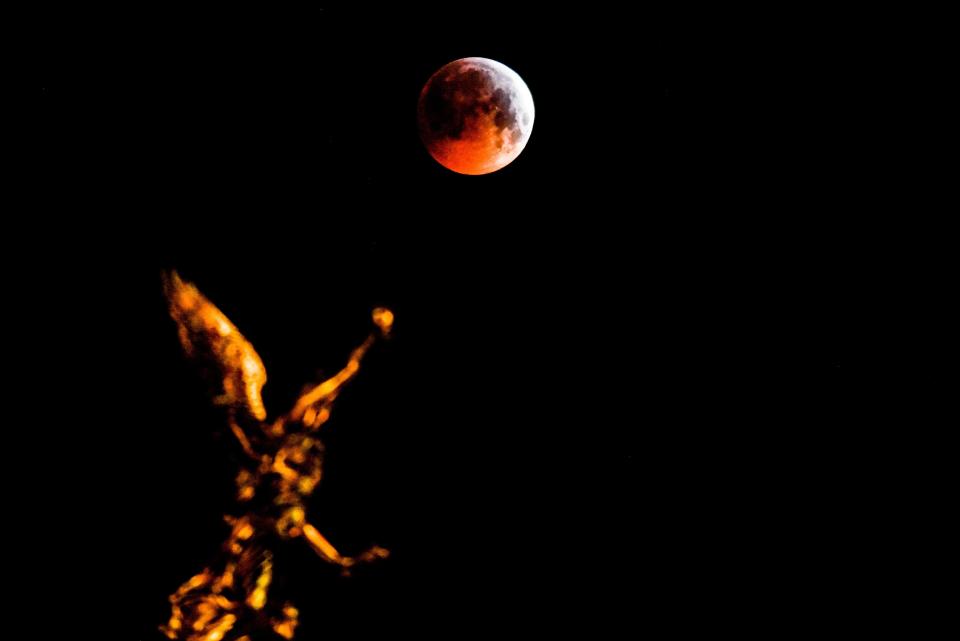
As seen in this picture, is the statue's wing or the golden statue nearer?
the golden statue

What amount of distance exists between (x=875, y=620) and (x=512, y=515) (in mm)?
1558

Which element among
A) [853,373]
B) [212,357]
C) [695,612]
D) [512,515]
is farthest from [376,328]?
[853,373]

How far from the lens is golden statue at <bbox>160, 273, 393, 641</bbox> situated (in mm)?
2875

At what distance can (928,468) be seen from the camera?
9.80 feet

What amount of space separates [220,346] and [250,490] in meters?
0.62

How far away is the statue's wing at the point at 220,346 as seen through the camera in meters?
2.98

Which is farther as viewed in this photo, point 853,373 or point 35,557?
point 853,373

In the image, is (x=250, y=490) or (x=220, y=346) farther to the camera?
(x=220, y=346)

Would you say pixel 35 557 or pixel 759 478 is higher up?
pixel 759 478

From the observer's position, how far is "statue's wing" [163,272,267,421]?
2.98 metres

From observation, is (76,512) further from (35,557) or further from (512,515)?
(512,515)

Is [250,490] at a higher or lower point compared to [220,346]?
lower

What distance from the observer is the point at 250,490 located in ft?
9.64

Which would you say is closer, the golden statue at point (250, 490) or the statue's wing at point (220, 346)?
the golden statue at point (250, 490)
